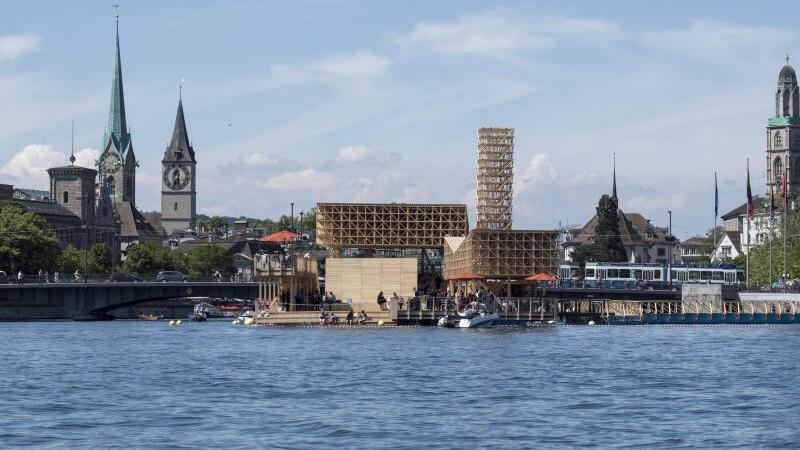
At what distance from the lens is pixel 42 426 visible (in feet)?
190

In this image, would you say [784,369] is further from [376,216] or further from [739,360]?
[376,216]

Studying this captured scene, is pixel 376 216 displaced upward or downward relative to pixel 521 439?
upward

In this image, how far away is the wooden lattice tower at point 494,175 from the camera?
15288cm

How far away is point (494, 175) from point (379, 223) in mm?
10664

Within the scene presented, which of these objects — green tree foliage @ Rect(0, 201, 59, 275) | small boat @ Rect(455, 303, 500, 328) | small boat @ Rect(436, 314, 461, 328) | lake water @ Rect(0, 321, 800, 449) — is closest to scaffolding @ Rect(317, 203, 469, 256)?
small boat @ Rect(436, 314, 461, 328)

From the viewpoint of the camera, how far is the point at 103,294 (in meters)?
173

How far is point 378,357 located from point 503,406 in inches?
1070

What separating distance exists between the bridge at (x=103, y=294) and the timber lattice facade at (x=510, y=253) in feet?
122

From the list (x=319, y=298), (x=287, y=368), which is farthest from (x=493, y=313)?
(x=287, y=368)

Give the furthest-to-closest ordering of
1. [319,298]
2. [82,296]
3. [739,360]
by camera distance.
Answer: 1. [82,296]
2. [319,298]
3. [739,360]

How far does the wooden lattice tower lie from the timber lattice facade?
42.2 feet

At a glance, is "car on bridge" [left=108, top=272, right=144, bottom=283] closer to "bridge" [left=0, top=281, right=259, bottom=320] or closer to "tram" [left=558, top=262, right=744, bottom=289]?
"bridge" [left=0, top=281, right=259, bottom=320]

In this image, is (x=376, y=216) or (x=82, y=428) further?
(x=376, y=216)

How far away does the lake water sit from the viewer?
182ft
